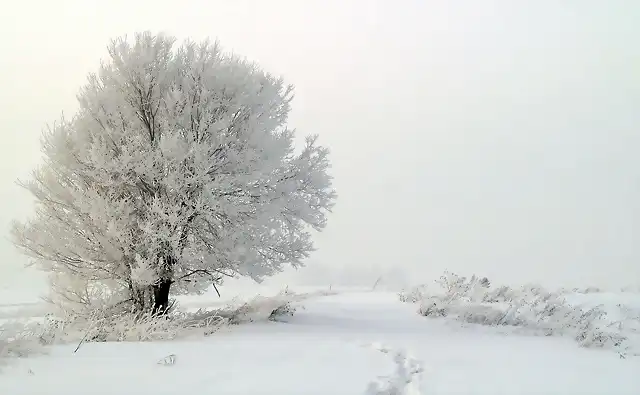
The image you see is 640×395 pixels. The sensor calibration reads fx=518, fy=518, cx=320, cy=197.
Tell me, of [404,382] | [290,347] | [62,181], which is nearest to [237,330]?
[290,347]

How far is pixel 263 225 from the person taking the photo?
10.9 m

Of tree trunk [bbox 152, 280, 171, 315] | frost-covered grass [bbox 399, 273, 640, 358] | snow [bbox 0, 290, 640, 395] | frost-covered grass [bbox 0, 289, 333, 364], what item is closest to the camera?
snow [bbox 0, 290, 640, 395]

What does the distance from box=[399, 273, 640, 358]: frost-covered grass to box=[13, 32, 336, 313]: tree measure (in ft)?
14.3

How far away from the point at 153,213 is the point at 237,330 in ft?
9.69

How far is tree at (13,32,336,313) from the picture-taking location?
1002 cm

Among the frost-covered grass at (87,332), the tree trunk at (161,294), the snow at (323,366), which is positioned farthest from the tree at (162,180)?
the snow at (323,366)

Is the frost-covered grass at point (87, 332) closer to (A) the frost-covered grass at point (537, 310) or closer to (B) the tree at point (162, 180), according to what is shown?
(B) the tree at point (162, 180)

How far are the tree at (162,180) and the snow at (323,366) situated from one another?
2.49m

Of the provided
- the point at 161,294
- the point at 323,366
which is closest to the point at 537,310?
the point at 323,366

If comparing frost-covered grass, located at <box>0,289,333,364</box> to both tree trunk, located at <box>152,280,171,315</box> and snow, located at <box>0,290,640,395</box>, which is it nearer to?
snow, located at <box>0,290,640,395</box>

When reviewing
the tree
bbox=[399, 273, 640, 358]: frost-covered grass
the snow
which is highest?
the tree

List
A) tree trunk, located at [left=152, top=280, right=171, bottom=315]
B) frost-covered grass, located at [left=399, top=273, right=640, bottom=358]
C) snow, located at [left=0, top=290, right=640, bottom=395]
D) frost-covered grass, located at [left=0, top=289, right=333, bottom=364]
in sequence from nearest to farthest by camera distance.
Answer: snow, located at [left=0, top=290, right=640, bottom=395]
frost-covered grass, located at [left=0, top=289, right=333, bottom=364]
frost-covered grass, located at [left=399, top=273, right=640, bottom=358]
tree trunk, located at [left=152, top=280, right=171, bottom=315]

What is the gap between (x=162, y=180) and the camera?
404 inches

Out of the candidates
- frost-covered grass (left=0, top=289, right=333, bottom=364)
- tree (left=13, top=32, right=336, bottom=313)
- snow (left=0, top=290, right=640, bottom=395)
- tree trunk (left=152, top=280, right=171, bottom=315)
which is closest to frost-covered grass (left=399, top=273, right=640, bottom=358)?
snow (left=0, top=290, right=640, bottom=395)
